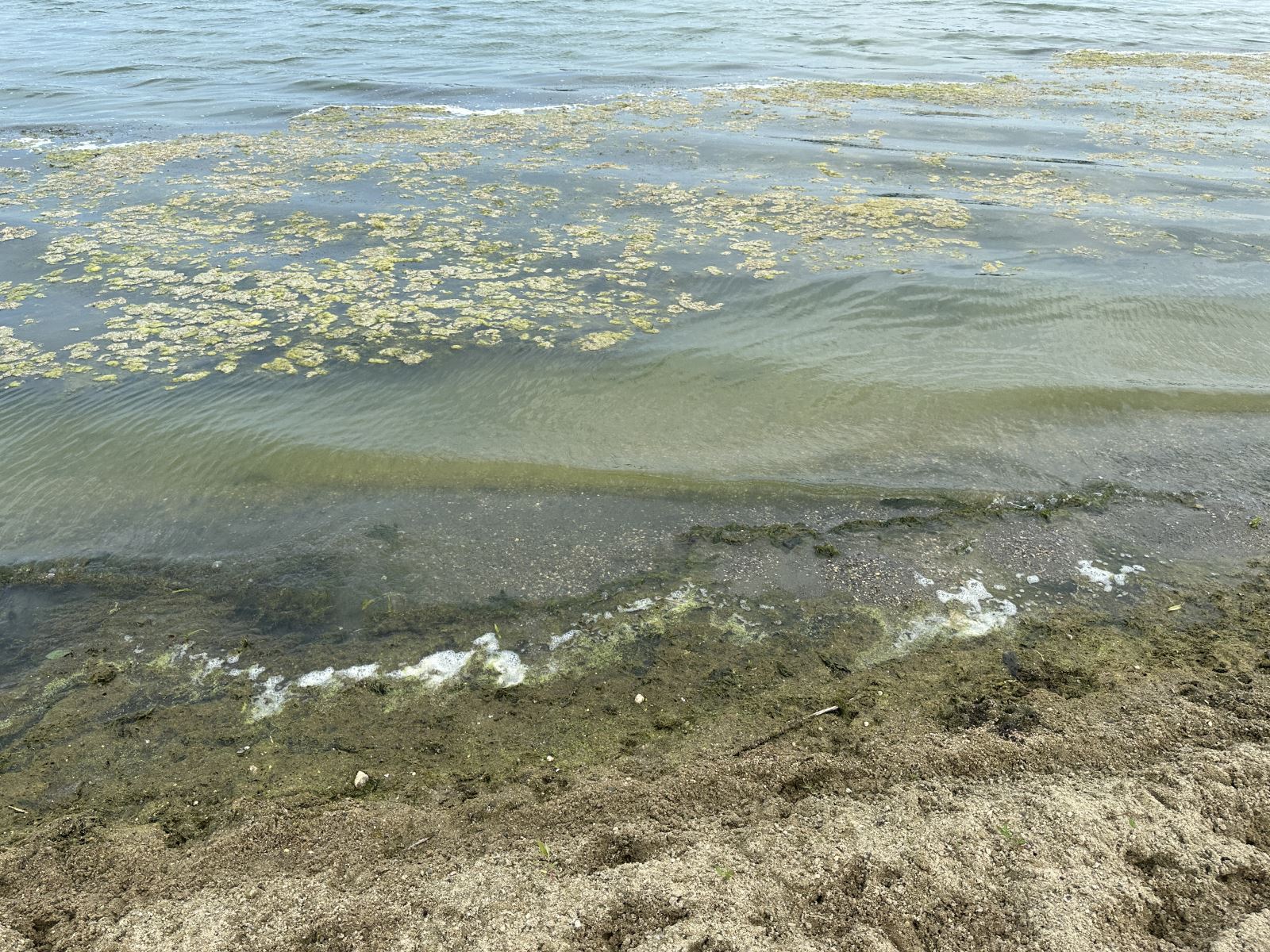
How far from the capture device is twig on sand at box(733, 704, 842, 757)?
2637mm

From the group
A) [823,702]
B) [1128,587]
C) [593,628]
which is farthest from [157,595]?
[1128,587]

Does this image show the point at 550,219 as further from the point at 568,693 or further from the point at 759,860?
the point at 759,860

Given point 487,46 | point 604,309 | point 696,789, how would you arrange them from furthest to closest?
point 487,46
point 604,309
point 696,789

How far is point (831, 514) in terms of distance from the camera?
155 inches

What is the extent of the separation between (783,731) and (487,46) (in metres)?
16.0

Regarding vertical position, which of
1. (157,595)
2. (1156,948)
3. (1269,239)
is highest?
(1269,239)

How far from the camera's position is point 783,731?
2715 mm

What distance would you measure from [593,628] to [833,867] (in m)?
1.36

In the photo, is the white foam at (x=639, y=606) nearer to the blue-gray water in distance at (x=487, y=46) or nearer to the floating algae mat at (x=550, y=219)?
→ the floating algae mat at (x=550, y=219)

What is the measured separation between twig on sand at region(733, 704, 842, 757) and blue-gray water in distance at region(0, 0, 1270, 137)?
34.9 feet

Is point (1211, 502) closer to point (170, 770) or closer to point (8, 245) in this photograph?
point (170, 770)

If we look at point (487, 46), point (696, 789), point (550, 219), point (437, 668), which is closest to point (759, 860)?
point (696, 789)

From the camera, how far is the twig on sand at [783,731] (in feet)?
8.65

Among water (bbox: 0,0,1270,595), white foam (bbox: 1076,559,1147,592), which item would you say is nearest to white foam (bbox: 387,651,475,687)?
water (bbox: 0,0,1270,595)
